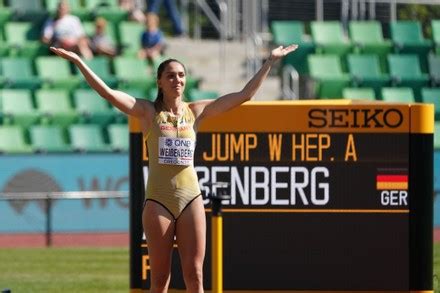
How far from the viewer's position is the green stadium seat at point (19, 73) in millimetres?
22953

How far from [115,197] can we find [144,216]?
10525 millimetres

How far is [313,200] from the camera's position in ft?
A: 33.7

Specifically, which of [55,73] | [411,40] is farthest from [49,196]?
[411,40]

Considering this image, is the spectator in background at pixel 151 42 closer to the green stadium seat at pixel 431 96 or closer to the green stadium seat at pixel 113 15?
the green stadium seat at pixel 113 15

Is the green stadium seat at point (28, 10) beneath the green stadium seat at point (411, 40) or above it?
above

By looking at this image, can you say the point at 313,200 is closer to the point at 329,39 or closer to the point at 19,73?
the point at 19,73

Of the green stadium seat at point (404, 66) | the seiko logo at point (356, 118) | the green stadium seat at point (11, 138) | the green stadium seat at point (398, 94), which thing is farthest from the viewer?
the green stadium seat at point (404, 66)

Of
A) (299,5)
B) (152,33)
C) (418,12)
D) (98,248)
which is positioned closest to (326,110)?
(98,248)

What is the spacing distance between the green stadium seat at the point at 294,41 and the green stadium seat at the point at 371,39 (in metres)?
0.99

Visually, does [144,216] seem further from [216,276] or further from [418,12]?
[418,12]

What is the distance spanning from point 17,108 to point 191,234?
13906 millimetres

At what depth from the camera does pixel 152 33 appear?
24.3m

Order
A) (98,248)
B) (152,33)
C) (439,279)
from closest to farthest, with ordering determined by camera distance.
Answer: (439,279), (98,248), (152,33)

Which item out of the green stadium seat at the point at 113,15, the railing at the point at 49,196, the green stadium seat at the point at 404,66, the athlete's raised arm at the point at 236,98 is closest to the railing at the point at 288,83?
the green stadium seat at the point at 404,66
